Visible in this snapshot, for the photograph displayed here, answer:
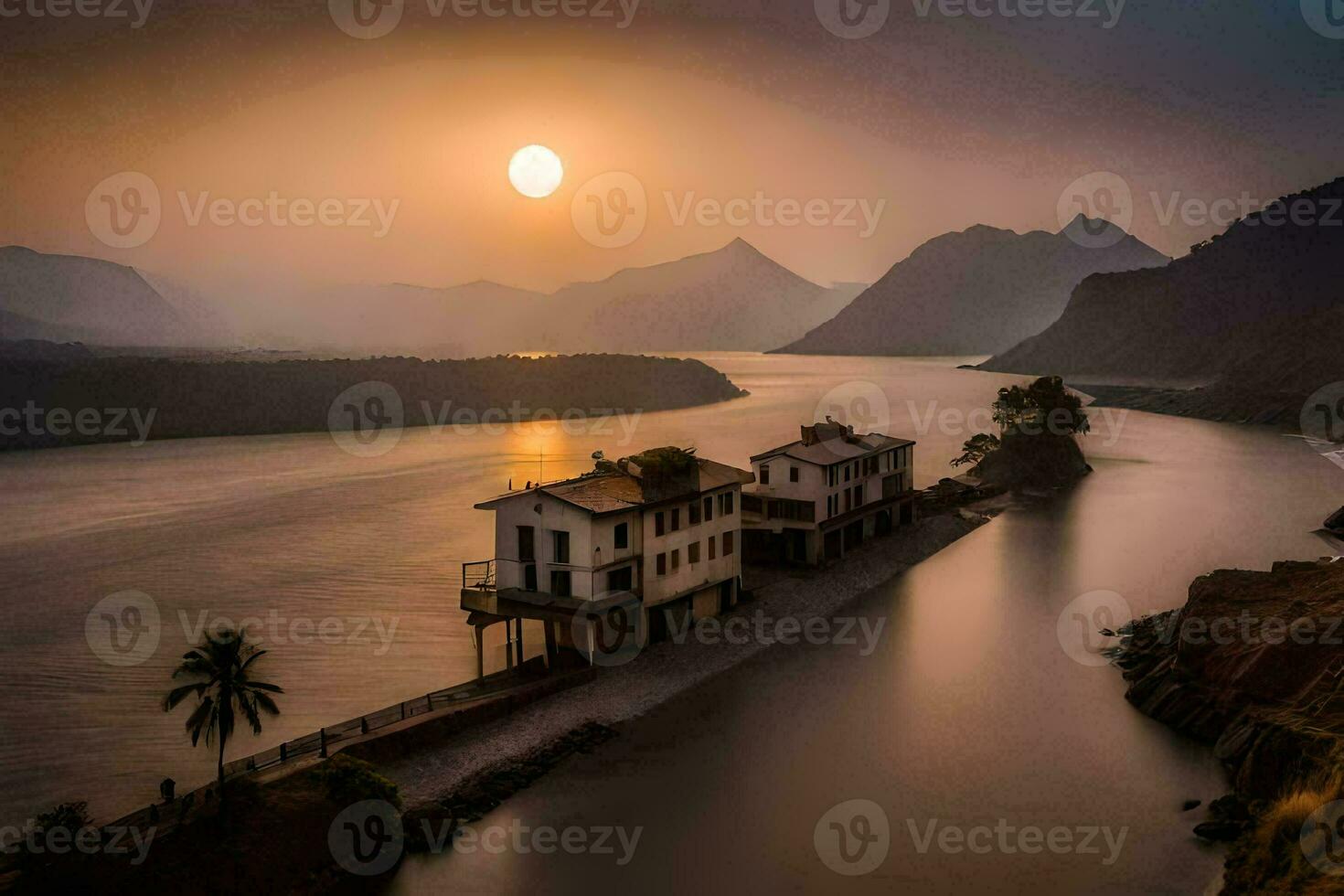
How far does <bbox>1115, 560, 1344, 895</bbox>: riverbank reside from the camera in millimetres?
16141

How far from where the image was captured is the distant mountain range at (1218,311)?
12256 cm

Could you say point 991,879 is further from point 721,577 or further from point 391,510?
point 391,510

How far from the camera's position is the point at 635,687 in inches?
967

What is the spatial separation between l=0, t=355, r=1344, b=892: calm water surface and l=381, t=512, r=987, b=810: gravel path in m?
0.83

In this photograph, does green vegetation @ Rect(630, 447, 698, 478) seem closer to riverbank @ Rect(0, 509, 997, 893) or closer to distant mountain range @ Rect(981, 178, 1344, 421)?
riverbank @ Rect(0, 509, 997, 893)

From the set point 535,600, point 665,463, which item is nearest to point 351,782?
point 535,600

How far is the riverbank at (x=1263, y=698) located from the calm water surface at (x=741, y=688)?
87cm

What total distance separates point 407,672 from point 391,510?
29.9 m

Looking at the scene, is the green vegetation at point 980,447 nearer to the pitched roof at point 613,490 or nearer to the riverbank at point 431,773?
the riverbank at point 431,773

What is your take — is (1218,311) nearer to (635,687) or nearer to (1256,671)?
(1256,671)

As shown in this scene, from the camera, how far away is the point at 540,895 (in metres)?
17.0

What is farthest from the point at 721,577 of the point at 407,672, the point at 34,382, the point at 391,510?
the point at 34,382

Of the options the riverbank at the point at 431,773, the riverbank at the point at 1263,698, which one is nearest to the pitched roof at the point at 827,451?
the riverbank at the point at 431,773

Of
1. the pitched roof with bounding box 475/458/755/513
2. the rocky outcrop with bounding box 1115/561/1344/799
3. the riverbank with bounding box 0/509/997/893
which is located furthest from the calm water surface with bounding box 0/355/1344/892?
the pitched roof with bounding box 475/458/755/513
